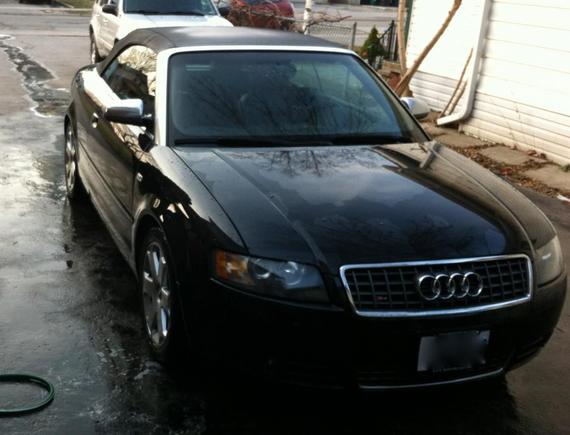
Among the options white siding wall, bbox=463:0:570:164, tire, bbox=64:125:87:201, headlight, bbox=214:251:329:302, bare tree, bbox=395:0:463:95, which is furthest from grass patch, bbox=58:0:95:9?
headlight, bbox=214:251:329:302

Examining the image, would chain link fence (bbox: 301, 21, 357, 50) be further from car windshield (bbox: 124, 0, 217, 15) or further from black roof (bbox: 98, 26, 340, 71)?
black roof (bbox: 98, 26, 340, 71)

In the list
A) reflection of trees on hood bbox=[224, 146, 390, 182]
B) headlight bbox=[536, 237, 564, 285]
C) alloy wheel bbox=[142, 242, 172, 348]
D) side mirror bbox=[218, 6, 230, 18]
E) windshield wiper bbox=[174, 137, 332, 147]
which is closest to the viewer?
headlight bbox=[536, 237, 564, 285]

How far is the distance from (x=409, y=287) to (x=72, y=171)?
4.26 m

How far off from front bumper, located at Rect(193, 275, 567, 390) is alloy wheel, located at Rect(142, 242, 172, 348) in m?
0.48

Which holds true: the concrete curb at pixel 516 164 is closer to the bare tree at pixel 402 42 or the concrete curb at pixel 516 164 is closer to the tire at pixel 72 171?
the bare tree at pixel 402 42

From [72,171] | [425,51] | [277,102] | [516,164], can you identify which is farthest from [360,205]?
[425,51]

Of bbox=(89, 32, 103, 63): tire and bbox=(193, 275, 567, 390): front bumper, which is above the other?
bbox=(193, 275, 567, 390): front bumper

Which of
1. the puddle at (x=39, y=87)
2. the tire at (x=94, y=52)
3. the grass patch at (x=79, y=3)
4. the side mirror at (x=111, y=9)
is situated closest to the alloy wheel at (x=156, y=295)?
the puddle at (x=39, y=87)

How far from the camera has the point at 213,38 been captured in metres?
5.52

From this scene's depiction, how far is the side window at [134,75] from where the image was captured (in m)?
5.24

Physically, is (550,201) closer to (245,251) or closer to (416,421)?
(416,421)

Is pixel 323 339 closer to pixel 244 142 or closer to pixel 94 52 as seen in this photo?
pixel 244 142

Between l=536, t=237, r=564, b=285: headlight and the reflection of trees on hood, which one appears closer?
l=536, t=237, r=564, b=285: headlight

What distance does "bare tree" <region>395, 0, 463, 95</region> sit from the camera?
11281mm
